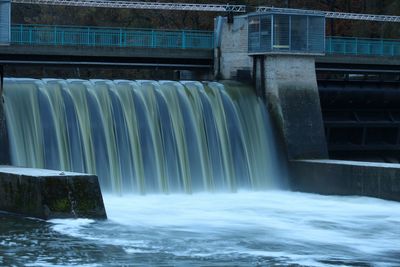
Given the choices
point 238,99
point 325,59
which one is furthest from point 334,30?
point 238,99

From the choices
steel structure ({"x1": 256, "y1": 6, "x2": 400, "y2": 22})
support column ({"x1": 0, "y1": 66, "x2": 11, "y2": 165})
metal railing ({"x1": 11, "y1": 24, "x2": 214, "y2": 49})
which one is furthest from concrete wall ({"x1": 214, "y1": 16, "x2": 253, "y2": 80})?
support column ({"x1": 0, "y1": 66, "x2": 11, "y2": 165})

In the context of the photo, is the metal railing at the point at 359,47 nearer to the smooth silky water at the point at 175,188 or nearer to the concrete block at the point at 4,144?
the smooth silky water at the point at 175,188

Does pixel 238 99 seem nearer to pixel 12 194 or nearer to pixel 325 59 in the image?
pixel 325 59

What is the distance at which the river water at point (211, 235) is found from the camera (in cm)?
1345

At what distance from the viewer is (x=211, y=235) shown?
1599cm

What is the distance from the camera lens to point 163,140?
2353cm

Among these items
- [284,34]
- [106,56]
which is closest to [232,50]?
[284,34]

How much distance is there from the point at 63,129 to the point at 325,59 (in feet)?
33.8

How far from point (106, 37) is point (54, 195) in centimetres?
1067

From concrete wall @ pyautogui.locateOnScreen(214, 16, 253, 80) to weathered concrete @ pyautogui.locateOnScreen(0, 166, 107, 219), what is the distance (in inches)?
442

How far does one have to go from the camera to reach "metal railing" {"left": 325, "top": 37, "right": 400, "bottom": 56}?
29891 mm

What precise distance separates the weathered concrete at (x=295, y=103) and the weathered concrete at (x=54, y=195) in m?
9.76

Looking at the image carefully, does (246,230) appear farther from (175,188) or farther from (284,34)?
(284,34)

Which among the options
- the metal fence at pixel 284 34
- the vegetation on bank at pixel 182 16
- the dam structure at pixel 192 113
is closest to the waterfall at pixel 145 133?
the dam structure at pixel 192 113
